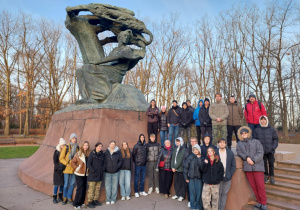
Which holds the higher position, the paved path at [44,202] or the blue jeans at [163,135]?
the blue jeans at [163,135]

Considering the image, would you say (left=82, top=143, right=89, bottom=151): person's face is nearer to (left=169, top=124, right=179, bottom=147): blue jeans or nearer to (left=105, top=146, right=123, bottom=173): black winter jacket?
(left=105, top=146, right=123, bottom=173): black winter jacket

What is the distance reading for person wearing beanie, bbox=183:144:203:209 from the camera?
469 cm

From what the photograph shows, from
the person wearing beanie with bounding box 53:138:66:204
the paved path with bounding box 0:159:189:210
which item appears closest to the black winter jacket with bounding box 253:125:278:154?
the paved path with bounding box 0:159:189:210

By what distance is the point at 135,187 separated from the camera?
557 centimetres

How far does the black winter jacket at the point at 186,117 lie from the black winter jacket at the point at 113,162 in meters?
2.41

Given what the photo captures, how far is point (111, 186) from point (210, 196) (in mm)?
2176

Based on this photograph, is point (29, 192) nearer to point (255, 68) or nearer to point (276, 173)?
point (276, 173)

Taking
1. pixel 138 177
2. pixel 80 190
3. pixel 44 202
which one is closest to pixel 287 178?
pixel 138 177

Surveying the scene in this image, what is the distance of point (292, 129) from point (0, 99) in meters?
39.2

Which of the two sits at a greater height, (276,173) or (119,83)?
(119,83)

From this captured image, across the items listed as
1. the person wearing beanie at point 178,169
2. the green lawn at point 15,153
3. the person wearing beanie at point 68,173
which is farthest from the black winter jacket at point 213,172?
the green lawn at point 15,153

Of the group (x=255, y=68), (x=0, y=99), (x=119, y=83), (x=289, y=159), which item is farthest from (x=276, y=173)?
(x=0, y=99)

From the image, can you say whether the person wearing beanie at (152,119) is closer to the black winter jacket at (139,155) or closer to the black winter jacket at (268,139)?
the black winter jacket at (139,155)

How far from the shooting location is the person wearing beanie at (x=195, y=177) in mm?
4689
